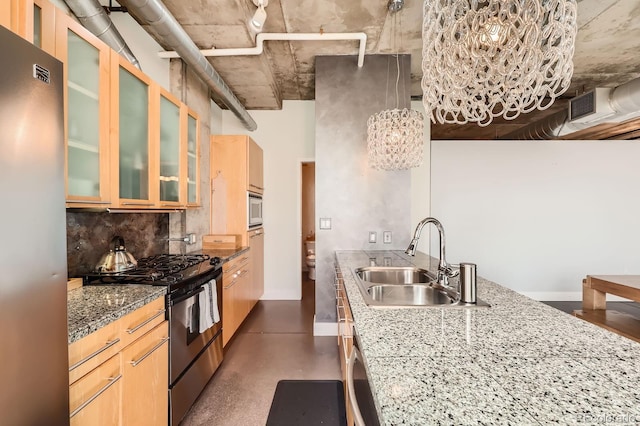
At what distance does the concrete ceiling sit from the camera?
236 cm

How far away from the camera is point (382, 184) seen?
310cm

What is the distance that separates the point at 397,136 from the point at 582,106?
323cm

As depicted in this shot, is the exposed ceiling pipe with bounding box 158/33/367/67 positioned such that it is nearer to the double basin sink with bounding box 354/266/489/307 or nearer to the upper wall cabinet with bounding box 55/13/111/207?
the upper wall cabinet with bounding box 55/13/111/207

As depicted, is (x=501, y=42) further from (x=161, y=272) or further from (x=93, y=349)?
(x=161, y=272)

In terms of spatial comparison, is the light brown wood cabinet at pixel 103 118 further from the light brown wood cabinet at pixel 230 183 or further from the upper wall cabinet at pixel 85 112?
the light brown wood cabinet at pixel 230 183

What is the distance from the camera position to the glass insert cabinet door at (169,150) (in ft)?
7.42

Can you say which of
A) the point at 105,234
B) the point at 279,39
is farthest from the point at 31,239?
the point at 279,39

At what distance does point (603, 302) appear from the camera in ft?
9.29

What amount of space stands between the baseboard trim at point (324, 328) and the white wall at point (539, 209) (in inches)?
89.6

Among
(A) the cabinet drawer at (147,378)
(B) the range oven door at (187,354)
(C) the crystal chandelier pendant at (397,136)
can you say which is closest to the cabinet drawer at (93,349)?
(A) the cabinet drawer at (147,378)

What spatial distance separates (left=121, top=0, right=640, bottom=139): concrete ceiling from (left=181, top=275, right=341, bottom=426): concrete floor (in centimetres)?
295

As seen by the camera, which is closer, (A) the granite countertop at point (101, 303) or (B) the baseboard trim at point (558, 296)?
(A) the granite countertop at point (101, 303)

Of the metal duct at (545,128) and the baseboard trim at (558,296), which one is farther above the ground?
the metal duct at (545,128)

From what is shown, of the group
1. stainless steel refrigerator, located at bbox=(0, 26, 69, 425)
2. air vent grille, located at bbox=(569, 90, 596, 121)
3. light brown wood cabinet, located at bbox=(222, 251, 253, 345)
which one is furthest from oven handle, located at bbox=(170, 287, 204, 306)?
air vent grille, located at bbox=(569, 90, 596, 121)
